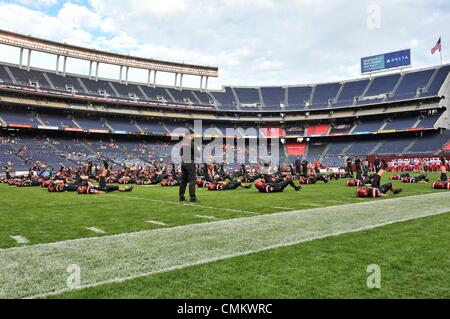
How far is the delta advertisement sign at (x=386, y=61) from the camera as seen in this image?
206 feet

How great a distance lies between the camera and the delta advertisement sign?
62.9m

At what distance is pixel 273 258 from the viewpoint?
4594 millimetres

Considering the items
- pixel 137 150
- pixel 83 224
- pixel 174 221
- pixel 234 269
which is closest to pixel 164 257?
pixel 234 269

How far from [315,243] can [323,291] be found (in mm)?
2044

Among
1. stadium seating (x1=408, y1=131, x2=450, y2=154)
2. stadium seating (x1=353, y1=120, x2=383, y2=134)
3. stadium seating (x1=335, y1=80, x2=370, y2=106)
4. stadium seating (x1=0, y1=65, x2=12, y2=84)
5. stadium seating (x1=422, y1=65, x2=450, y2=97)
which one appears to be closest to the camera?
stadium seating (x1=0, y1=65, x2=12, y2=84)

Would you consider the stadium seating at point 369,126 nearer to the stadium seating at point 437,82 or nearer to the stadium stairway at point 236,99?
the stadium seating at point 437,82

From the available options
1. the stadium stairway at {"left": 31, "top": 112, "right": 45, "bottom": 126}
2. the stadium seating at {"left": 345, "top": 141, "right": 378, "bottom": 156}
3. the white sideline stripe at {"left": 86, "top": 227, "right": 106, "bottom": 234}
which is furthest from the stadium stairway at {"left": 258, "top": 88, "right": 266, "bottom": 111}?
the white sideline stripe at {"left": 86, "top": 227, "right": 106, "bottom": 234}

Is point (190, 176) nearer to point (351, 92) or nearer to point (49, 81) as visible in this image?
point (49, 81)

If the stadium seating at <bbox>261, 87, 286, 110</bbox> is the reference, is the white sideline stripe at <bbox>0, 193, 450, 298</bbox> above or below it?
below

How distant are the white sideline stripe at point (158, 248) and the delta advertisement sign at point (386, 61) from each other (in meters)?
64.0

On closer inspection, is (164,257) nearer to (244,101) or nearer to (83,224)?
(83,224)

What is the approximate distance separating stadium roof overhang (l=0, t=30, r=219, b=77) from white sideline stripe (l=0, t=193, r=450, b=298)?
55.3 m

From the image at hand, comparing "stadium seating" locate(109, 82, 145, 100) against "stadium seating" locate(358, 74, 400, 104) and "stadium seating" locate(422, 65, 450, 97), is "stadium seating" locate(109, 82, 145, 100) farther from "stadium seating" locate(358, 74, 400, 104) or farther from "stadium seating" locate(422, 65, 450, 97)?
"stadium seating" locate(422, 65, 450, 97)

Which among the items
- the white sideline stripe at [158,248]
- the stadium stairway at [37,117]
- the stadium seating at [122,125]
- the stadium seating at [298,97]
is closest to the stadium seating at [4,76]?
the stadium stairway at [37,117]
